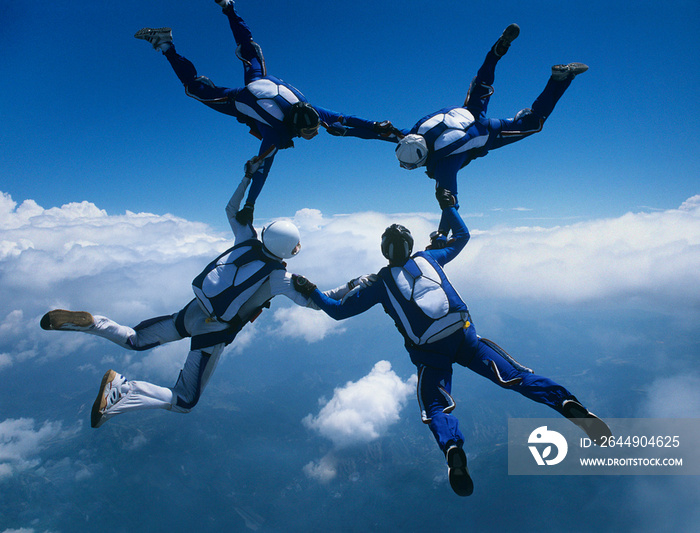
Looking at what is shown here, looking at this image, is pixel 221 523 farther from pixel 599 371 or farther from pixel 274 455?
pixel 599 371

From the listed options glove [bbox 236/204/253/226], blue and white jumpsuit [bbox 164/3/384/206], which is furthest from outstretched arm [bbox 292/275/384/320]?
blue and white jumpsuit [bbox 164/3/384/206]

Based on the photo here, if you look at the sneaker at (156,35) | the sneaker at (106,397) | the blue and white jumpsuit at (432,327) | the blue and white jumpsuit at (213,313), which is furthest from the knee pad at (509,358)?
the sneaker at (156,35)

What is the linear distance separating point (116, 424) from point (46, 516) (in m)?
46.8

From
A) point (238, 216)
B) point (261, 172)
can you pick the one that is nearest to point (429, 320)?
point (238, 216)

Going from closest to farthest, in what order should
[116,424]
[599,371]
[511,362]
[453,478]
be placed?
[453,478]
[511,362]
[116,424]
[599,371]

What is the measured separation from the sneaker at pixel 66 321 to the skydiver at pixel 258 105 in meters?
2.60

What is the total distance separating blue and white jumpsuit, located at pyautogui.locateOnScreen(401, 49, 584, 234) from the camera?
5.68m

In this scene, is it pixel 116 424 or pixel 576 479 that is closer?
pixel 576 479

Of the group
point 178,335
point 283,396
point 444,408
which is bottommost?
point 444,408

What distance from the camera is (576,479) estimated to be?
93312 millimetres

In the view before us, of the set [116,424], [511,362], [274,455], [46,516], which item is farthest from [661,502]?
[116,424]

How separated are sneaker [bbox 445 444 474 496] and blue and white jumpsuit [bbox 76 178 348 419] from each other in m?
2.55

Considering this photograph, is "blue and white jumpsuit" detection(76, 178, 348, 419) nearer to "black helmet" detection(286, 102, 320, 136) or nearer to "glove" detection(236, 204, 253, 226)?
"glove" detection(236, 204, 253, 226)

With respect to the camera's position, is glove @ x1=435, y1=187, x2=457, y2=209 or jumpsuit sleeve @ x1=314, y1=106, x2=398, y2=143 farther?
jumpsuit sleeve @ x1=314, y1=106, x2=398, y2=143
